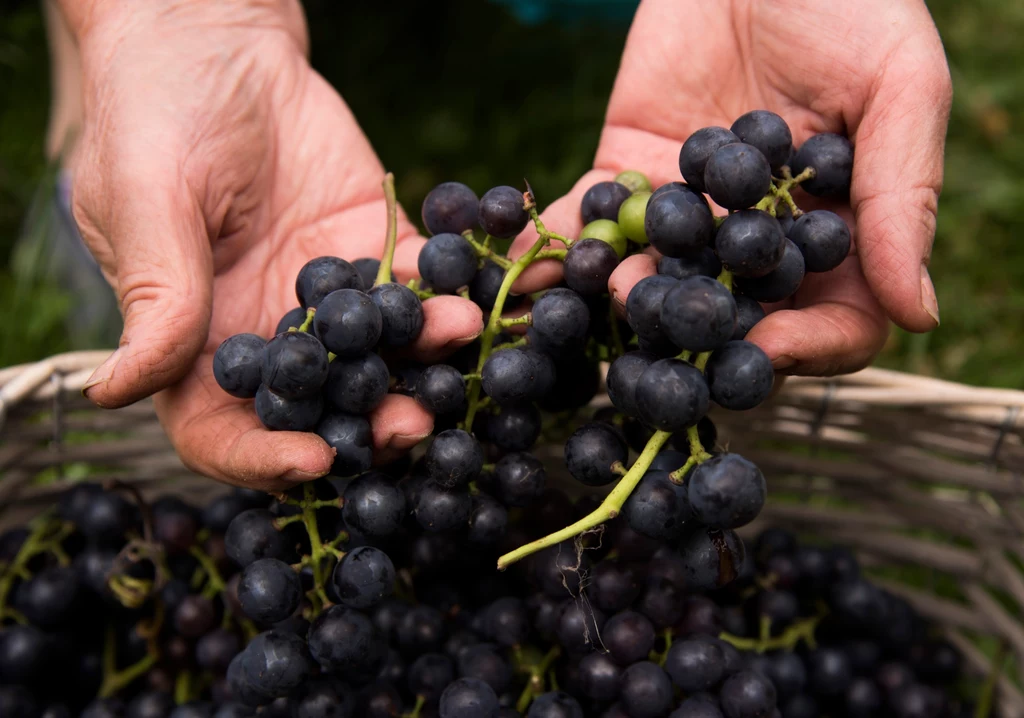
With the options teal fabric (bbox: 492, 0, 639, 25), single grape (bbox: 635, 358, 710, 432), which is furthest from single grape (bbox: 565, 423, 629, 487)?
teal fabric (bbox: 492, 0, 639, 25)

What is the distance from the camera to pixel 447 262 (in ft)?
4.83

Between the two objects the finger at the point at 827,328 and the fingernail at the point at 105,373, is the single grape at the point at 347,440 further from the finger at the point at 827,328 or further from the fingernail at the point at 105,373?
the finger at the point at 827,328

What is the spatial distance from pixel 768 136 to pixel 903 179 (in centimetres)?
25

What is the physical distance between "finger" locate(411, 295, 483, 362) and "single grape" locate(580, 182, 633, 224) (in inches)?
12.2

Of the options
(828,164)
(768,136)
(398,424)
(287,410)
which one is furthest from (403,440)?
(828,164)

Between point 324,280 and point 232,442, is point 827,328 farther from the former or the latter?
point 232,442

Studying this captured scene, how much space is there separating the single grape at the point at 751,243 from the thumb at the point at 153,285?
83 cm

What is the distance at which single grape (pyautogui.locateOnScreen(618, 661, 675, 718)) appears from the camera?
1381 millimetres

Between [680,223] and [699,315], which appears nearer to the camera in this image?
[699,315]

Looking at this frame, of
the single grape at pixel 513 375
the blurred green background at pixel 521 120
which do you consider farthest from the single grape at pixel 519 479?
the blurred green background at pixel 521 120

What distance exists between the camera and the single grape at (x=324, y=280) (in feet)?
4.60

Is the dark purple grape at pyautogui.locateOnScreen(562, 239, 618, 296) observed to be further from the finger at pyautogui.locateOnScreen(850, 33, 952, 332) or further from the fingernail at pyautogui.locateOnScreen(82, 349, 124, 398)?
the fingernail at pyautogui.locateOnScreen(82, 349, 124, 398)

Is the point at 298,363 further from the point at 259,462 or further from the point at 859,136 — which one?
the point at 859,136

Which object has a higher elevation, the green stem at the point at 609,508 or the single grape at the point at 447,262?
the single grape at the point at 447,262
